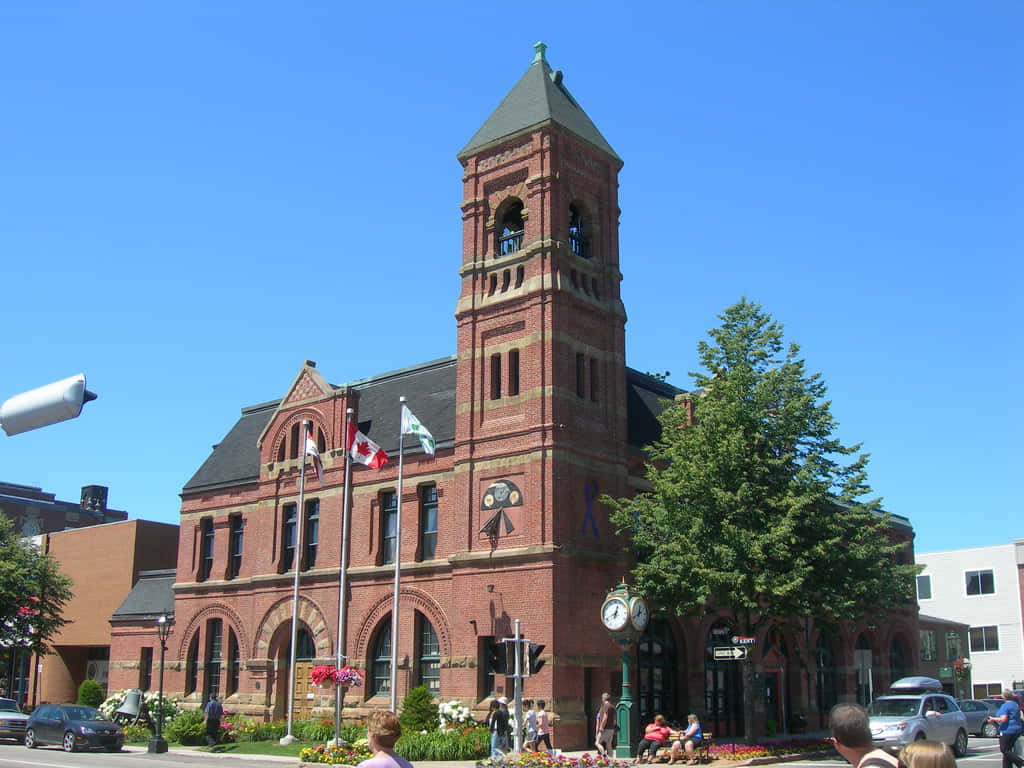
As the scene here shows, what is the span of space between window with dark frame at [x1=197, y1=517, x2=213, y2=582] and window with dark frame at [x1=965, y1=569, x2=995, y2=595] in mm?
55689

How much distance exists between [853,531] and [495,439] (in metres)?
12.0

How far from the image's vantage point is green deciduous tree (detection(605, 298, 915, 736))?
29.4m

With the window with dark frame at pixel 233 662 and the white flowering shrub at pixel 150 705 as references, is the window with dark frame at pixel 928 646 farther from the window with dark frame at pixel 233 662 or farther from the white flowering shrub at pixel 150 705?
the white flowering shrub at pixel 150 705

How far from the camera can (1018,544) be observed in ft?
231

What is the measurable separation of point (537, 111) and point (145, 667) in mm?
31714

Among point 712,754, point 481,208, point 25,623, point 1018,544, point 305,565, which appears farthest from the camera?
point 1018,544

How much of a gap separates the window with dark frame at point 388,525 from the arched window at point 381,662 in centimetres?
235

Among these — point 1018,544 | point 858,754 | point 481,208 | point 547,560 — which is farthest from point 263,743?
point 1018,544

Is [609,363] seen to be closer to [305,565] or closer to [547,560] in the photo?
[547,560]

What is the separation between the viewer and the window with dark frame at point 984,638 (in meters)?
71.4

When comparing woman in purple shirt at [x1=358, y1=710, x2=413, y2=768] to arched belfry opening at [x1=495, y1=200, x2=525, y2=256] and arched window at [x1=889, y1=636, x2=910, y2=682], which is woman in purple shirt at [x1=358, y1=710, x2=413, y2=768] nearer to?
arched belfry opening at [x1=495, y1=200, x2=525, y2=256]

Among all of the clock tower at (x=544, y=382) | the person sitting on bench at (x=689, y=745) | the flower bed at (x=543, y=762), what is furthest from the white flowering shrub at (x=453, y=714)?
the flower bed at (x=543, y=762)

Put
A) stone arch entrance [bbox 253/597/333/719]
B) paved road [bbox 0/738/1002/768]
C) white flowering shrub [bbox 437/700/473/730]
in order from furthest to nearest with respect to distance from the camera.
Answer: stone arch entrance [bbox 253/597/333/719] < white flowering shrub [bbox 437/700/473/730] < paved road [bbox 0/738/1002/768]

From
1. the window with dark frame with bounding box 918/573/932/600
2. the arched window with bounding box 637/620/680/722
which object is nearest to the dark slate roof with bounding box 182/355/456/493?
the arched window with bounding box 637/620/680/722
